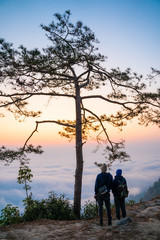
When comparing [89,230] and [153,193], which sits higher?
[153,193]

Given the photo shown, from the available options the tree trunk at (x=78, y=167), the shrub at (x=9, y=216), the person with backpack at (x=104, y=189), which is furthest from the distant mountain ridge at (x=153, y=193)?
the person with backpack at (x=104, y=189)

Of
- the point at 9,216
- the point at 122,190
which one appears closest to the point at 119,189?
the point at 122,190

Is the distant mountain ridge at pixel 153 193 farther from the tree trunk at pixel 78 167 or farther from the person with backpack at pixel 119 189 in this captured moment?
the person with backpack at pixel 119 189

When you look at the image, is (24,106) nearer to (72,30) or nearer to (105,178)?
(72,30)

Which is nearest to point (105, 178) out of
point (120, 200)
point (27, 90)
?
point (120, 200)

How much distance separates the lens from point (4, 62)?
29.9ft

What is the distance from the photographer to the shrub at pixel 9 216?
8.00m

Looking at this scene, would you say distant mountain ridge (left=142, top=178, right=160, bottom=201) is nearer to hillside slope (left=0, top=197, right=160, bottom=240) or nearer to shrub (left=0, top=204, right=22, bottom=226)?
shrub (left=0, top=204, right=22, bottom=226)

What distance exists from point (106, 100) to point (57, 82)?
301 centimetres

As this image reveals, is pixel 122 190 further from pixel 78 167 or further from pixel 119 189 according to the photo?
pixel 78 167

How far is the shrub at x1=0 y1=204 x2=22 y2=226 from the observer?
8.00 metres

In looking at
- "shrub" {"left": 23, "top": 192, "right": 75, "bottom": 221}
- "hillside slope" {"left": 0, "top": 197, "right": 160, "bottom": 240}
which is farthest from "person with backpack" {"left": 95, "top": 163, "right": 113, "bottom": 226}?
"shrub" {"left": 23, "top": 192, "right": 75, "bottom": 221}

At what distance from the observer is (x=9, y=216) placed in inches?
324

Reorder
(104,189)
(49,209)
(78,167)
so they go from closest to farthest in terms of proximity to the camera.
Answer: (104,189) < (49,209) < (78,167)
